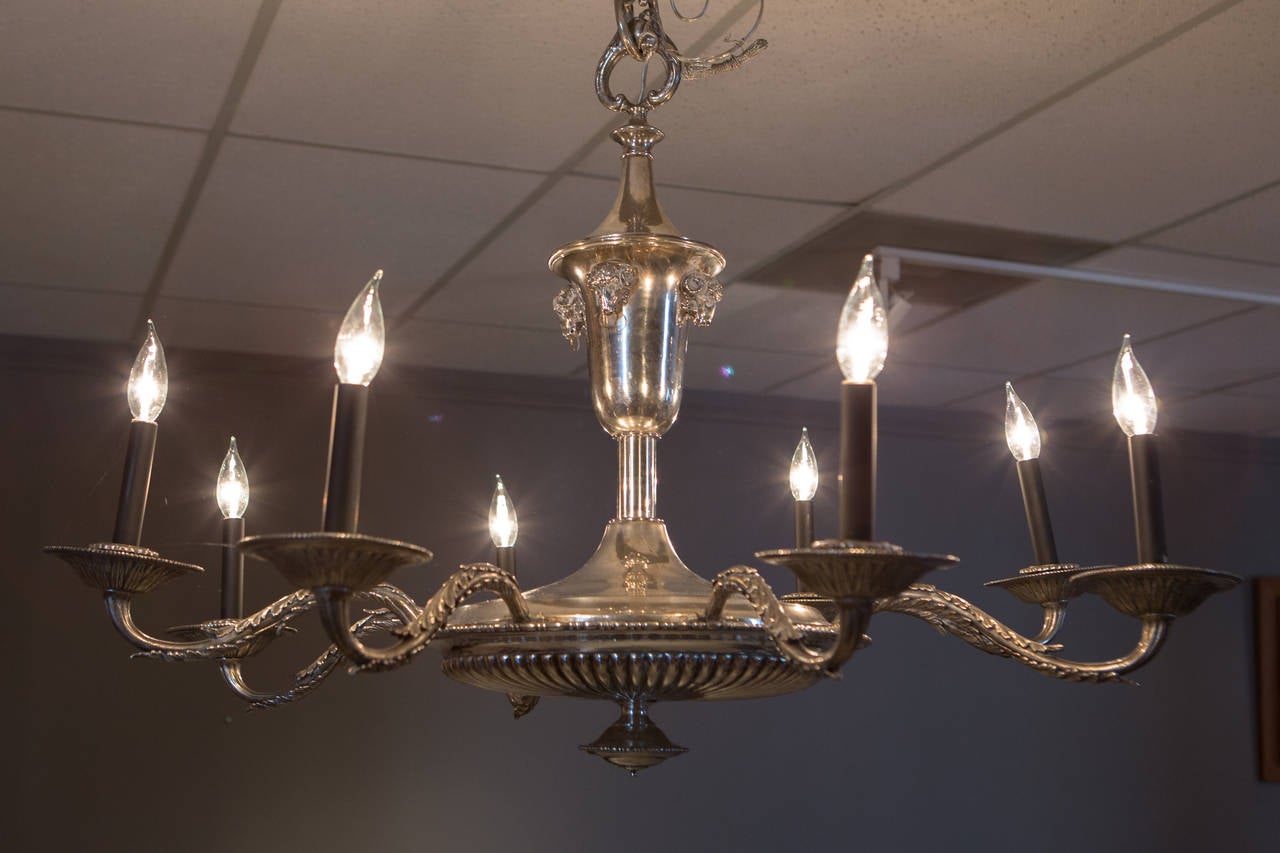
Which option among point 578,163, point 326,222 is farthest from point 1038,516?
point 326,222

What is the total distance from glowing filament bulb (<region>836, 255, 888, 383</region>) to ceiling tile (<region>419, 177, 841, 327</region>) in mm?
1392

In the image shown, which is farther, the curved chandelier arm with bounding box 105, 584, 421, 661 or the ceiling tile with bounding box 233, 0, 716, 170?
the ceiling tile with bounding box 233, 0, 716, 170

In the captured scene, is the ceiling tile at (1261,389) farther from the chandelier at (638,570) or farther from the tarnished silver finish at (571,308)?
the tarnished silver finish at (571,308)

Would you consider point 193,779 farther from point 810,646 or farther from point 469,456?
point 810,646

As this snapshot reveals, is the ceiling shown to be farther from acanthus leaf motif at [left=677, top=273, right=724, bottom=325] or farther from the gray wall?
acanthus leaf motif at [left=677, top=273, right=724, bottom=325]

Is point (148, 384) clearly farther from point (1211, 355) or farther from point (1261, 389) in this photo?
point (1261, 389)

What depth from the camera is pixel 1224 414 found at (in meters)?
3.78

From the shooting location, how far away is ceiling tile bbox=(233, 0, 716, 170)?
161cm

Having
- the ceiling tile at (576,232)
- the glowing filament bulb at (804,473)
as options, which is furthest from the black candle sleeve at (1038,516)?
the ceiling tile at (576,232)

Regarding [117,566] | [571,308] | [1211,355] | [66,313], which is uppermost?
[1211,355]

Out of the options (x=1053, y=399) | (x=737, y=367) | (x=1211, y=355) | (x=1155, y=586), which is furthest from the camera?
(x=1053, y=399)

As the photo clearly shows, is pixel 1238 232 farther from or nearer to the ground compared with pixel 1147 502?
farther from the ground

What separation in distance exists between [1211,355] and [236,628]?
2.67 metres

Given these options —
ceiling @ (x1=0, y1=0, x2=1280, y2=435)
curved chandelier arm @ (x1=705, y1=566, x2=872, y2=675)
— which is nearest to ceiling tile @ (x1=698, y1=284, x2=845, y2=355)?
ceiling @ (x1=0, y1=0, x2=1280, y2=435)
